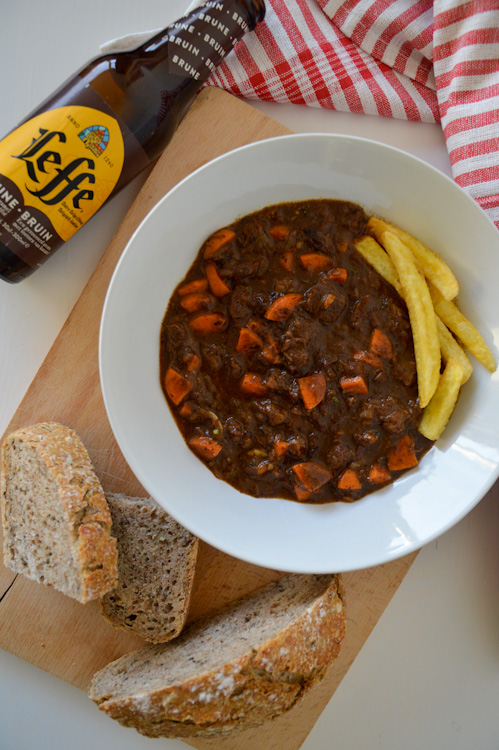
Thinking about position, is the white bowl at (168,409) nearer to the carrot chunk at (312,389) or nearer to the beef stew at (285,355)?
the beef stew at (285,355)

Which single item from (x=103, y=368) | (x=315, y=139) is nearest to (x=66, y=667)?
(x=103, y=368)

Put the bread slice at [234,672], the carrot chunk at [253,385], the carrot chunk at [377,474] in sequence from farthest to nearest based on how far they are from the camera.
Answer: the carrot chunk at [377,474]
the carrot chunk at [253,385]
the bread slice at [234,672]

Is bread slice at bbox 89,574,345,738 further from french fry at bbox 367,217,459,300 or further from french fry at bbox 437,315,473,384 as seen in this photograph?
french fry at bbox 367,217,459,300

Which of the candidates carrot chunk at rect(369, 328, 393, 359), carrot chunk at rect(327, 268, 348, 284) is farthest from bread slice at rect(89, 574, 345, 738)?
carrot chunk at rect(327, 268, 348, 284)

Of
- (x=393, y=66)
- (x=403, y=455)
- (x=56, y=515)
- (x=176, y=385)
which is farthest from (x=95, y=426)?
(x=393, y=66)

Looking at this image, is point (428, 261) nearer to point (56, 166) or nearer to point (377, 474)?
point (377, 474)

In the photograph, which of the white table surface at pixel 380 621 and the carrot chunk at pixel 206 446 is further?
the white table surface at pixel 380 621

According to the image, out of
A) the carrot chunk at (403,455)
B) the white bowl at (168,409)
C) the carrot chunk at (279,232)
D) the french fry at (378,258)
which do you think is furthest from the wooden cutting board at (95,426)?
the carrot chunk at (403,455)
